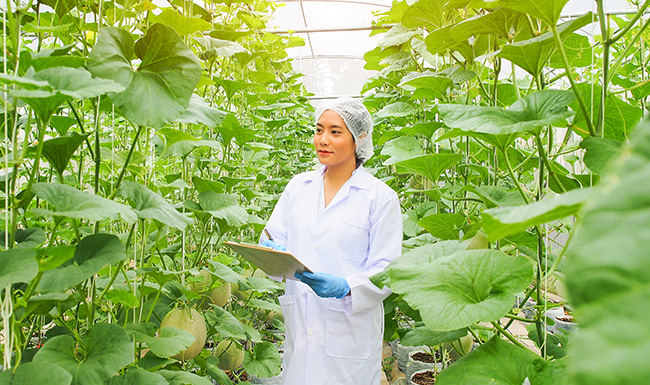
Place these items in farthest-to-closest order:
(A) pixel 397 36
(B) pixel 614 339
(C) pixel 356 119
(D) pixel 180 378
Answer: (A) pixel 397 36, (C) pixel 356 119, (D) pixel 180 378, (B) pixel 614 339

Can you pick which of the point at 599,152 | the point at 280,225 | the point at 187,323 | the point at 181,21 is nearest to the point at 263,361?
the point at 280,225

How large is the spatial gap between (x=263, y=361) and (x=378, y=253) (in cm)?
97

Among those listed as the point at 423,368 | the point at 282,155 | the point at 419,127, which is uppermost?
the point at 419,127

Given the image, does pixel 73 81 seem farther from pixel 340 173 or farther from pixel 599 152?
pixel 340 173

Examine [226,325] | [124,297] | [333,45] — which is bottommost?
→ [226,325]

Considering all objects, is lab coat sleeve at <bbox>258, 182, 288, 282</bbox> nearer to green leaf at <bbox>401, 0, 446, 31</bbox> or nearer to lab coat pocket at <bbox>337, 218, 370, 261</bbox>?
lab coat pocket at <bbox>337, 218, 370, 261</bbox>

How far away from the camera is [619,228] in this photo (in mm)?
224

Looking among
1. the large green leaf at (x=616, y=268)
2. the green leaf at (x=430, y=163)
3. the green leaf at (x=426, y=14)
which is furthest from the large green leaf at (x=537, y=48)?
the large green leaf at (x=616, y=268)

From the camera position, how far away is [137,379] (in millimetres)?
1082

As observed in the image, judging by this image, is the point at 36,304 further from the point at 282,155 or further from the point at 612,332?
the point at 282,155

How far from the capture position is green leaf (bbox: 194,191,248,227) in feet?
5.23

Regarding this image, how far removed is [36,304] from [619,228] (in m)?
0.95

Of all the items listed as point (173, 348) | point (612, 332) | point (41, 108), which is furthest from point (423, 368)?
point (612, 332)

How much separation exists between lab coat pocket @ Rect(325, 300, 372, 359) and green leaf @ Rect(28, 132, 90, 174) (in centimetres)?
101
